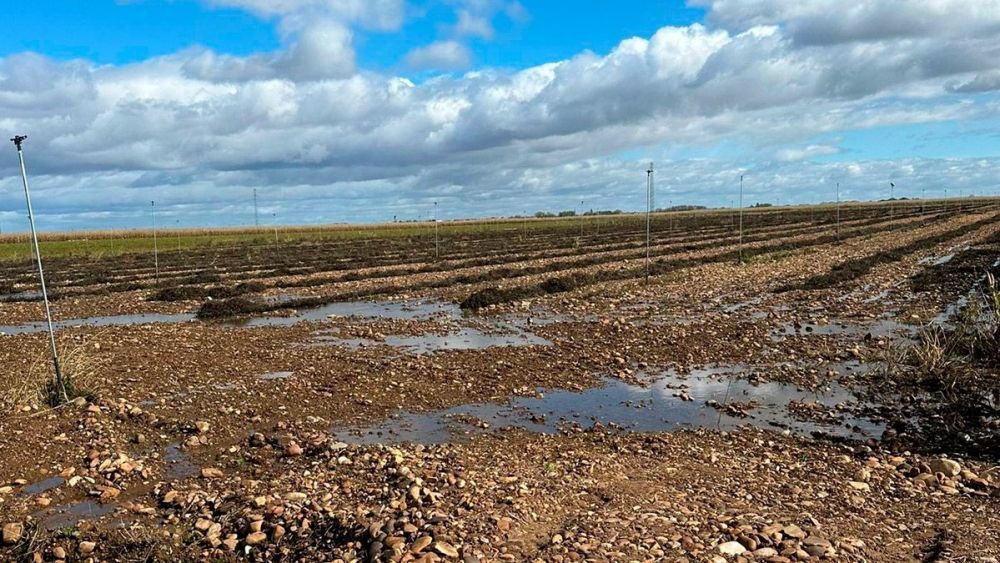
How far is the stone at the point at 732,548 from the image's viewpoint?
5238 millimetres

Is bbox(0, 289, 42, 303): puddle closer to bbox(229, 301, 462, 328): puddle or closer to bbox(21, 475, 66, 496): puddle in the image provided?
bbox(229, 301, 462, 328): puddle

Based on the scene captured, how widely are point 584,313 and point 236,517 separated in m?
13.8

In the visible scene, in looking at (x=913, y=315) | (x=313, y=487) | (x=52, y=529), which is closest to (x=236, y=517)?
(x=313, y=487)

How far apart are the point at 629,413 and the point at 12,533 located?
296 inches

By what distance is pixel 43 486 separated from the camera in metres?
7.13

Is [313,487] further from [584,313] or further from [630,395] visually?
[584,313]

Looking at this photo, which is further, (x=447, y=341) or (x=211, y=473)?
(x=447, y=341)

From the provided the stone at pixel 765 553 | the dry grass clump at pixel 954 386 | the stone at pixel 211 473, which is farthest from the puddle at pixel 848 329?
the stone at pixel 211 473

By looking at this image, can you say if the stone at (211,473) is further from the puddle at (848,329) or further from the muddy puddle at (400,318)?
the puddle at (848,329)

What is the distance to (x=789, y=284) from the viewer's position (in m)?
23.0

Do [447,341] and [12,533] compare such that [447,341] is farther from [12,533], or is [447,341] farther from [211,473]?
[12,533]

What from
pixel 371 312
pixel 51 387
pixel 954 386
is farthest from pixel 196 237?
pixel 954 386

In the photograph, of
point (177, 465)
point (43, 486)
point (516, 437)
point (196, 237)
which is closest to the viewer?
point (43, 486)

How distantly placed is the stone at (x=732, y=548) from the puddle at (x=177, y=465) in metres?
5.83
